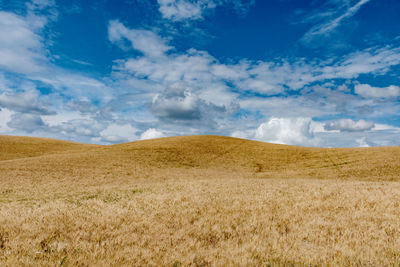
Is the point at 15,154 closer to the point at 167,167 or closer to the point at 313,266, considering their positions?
the point at 167,167

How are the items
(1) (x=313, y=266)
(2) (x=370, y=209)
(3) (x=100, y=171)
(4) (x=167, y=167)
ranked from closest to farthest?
(1) (x=313, y=266)
(2) (x=370, y=209)
(3) (x=100, y=171)
(4) (x=167, y=167)

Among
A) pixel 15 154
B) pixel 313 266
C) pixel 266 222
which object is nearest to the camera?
pixel 313 266

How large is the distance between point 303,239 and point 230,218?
2.74 meters

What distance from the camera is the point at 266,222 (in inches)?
357

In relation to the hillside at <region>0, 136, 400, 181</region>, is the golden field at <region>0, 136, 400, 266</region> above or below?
below

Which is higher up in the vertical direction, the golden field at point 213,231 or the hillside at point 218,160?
the hillside at point 218,160

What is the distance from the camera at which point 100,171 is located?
33938mm

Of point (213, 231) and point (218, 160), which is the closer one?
point (213, 231)

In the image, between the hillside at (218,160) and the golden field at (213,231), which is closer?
the golden field at (213,231)

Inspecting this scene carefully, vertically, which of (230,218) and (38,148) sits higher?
(38,148)

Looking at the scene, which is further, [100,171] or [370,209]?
[100,171]

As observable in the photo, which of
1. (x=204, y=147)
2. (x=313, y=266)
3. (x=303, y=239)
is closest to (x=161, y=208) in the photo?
(x=303, y=239)

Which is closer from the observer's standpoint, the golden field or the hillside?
the golden field

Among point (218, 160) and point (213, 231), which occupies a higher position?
point (218, 160)
